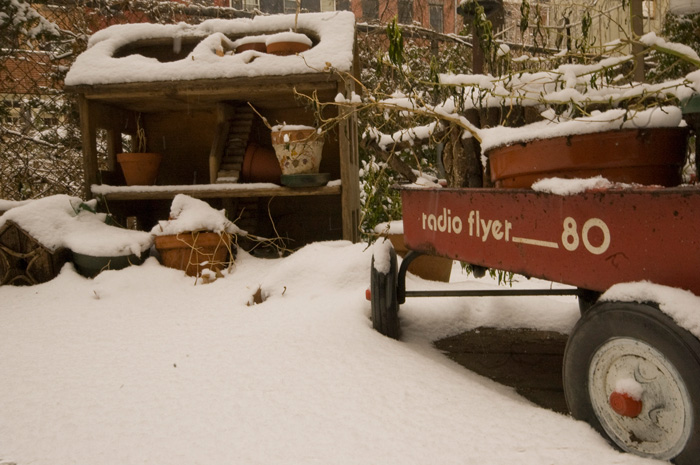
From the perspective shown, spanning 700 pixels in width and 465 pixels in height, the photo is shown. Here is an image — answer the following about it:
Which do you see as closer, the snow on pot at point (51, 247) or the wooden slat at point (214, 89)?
the snow on pot at point (51, 247)

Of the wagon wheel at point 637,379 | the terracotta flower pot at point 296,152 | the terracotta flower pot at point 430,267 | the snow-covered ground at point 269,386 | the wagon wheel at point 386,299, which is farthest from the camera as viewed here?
the terracotta flower pot at point 296,152

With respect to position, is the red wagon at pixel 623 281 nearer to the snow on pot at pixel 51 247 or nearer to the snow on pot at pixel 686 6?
the snow on pot at pixel 686 6

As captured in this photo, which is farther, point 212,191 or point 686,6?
point 212,191

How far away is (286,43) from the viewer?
11.1 ft

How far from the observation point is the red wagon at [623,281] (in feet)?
2.96

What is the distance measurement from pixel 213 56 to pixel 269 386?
2591 millimetres

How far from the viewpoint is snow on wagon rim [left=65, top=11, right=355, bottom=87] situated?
10.7ft

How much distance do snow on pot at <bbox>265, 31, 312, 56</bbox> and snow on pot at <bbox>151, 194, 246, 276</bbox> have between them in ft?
3.77

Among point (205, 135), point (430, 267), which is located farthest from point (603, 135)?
point (205, 135)

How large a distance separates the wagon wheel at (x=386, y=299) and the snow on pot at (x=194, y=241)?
1.45 metres

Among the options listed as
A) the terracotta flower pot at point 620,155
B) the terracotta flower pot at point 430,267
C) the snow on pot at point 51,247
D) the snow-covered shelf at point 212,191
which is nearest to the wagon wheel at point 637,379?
the terracotta flower pot at point 620,155

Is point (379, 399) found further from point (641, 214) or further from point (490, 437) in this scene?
point (641, 214)

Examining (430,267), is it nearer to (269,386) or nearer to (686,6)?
(269,386)

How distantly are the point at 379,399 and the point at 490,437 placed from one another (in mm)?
321
